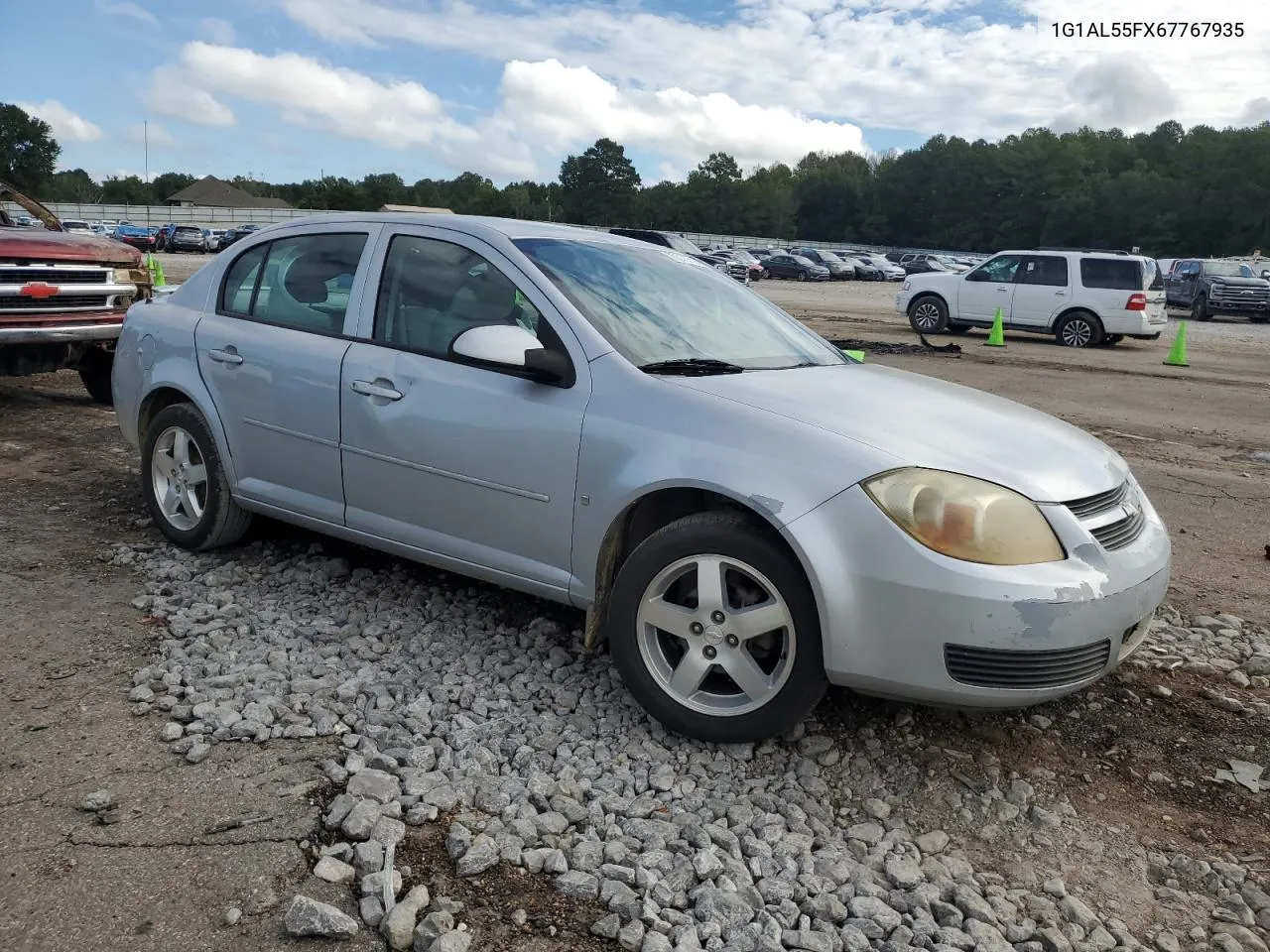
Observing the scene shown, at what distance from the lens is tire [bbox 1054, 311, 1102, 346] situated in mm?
18438

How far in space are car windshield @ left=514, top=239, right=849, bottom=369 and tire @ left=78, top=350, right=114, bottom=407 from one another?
6584mm

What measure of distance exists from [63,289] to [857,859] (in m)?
8.10

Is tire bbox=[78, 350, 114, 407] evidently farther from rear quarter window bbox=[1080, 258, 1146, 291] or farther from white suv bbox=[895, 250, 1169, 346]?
rear quarter window bbox=[1080, 258, 1146, 291]

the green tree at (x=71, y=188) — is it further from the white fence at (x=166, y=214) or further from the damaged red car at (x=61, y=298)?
the damaged red car at (x=61, y=298)

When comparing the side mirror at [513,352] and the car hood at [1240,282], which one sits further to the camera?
the car hood at [1240,282]

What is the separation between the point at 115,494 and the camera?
6.11 m

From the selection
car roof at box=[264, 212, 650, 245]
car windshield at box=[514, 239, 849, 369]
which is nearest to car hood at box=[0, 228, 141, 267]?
car roof at box=[264, 212, 650, 245]

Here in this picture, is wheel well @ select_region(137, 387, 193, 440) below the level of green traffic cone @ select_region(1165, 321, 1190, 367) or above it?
below

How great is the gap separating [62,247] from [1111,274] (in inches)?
653

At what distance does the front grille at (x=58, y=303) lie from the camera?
318 inches

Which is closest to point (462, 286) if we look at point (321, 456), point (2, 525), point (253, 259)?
point (321, 456)

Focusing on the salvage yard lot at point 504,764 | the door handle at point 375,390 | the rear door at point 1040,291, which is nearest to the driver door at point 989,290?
the rear door at point 1040,291

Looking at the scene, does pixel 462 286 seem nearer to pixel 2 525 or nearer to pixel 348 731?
pixel 348 731

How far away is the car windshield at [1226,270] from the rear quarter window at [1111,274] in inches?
445
